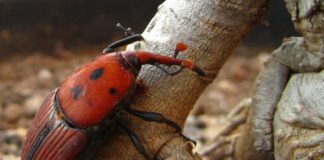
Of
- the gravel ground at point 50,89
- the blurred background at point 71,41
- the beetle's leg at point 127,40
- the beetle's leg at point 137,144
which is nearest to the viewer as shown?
the beetle's leg at point 137,144

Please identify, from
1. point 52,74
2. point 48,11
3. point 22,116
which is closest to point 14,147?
point 22,116

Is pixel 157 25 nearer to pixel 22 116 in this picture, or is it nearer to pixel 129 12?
pixel 22 116

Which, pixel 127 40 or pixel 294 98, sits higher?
pixel 127 40

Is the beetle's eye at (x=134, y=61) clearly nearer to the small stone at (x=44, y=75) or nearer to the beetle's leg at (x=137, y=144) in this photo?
the beetle's leg at (x=137, y=144)

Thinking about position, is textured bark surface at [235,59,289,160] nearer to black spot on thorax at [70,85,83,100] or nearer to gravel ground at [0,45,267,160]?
black spot on thorax at [70,85,83,100]

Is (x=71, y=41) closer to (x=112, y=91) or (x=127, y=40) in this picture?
(x=127, y=40)

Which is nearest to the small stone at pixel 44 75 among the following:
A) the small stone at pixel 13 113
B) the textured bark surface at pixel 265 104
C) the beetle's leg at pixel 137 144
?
the small stone at pixel 13 113

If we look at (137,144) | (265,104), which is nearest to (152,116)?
(137,144)
